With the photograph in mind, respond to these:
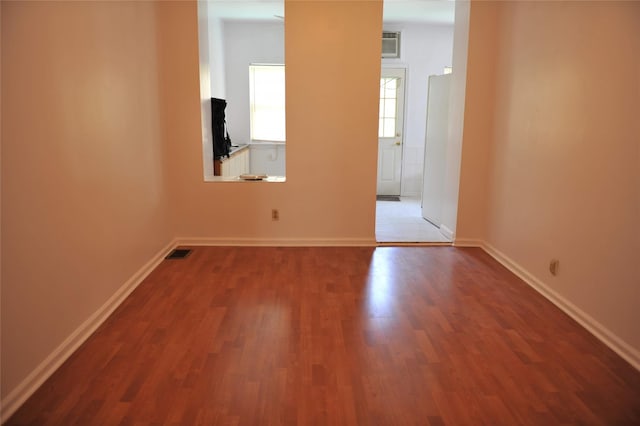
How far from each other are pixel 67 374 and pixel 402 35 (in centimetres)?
677

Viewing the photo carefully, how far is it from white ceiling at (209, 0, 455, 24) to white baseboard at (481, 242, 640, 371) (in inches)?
145

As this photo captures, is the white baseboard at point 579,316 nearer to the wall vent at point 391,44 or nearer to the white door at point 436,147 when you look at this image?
the white door at point 436,147

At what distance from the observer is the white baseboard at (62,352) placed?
6.41 feet

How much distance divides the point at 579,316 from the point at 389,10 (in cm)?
497

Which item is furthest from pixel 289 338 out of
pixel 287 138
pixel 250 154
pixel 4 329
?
pixel 250 154

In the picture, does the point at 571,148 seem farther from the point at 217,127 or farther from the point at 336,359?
the point at 217,127

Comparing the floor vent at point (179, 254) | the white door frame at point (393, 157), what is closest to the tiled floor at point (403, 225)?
the white door frame at point (393, 157)

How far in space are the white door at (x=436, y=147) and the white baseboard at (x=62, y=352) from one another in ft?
11.4

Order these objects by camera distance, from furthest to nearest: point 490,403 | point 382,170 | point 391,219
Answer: point 382,170 < point 391,219 < point 490,403

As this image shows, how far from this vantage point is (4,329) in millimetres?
1917

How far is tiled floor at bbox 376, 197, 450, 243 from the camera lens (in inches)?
193

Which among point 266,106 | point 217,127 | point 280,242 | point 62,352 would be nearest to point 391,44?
point 266,106

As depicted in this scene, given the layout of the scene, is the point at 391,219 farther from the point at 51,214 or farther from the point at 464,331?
the point at 51,214

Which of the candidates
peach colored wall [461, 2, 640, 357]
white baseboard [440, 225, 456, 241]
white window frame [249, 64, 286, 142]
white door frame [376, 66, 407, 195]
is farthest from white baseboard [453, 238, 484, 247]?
white window frame [249, 64, 286, 142]
